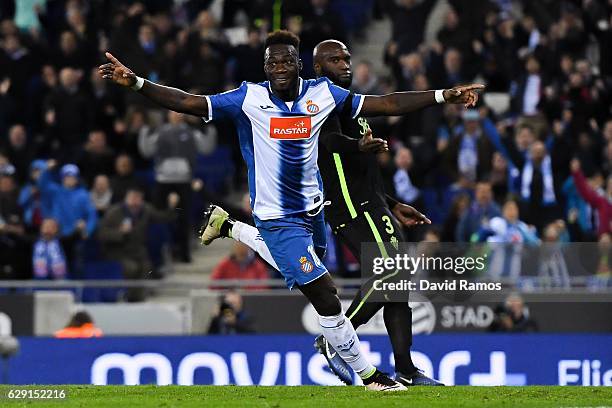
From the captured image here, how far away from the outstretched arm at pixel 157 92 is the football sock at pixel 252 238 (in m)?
1.27

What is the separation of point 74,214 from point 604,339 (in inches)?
289

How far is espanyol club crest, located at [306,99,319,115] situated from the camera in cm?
1137

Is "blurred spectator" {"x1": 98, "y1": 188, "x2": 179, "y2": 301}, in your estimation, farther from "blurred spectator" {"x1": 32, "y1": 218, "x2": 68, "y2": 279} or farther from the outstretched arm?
the outstretched arm

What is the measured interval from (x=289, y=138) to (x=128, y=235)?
894 centimetres

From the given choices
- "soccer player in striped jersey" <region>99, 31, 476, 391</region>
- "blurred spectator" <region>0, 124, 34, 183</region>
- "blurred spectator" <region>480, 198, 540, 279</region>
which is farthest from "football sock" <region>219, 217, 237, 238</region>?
"blurred spectator" <region>0, 124, 34, 183</region>

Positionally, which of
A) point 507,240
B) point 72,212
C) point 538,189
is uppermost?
point 538,189

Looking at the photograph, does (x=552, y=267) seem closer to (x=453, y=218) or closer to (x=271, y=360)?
(x=453, y=218)

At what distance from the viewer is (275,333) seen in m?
18.0

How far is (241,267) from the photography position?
19.4 meters

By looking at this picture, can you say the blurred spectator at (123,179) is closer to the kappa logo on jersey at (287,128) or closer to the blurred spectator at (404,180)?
the blurred spectator at (404,180)

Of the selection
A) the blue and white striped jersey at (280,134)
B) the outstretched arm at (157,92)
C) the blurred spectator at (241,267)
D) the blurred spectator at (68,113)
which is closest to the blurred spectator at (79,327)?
the blurred spectator at (241,267)

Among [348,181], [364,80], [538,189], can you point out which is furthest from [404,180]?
[348,181]

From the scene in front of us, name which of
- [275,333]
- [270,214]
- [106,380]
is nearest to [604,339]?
[275,333]

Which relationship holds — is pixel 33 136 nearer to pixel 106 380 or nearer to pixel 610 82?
pixel 106 380
